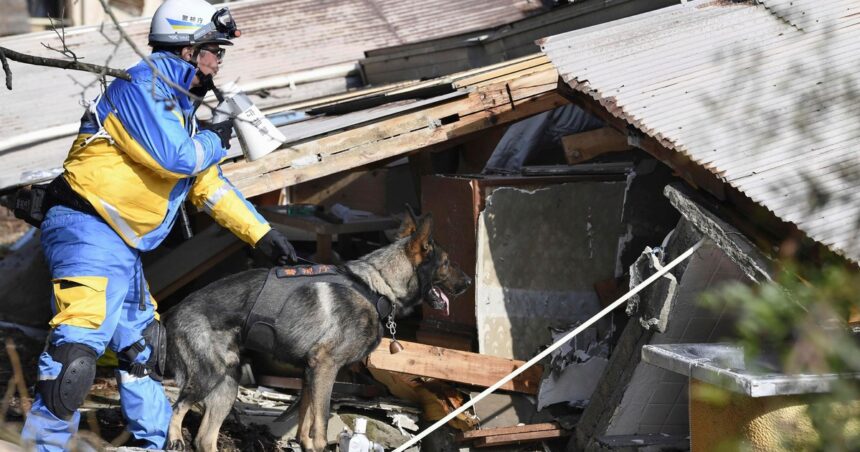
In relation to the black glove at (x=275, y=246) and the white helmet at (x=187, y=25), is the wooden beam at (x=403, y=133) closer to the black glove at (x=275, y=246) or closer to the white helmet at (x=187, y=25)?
the black glove at (x=275, y=246)

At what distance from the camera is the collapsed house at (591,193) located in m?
5.31

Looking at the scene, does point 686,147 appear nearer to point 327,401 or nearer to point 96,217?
point 327,401

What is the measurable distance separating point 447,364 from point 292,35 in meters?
6.72

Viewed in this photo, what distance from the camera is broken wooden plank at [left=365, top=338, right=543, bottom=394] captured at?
664cm

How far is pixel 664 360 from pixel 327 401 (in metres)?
2.13

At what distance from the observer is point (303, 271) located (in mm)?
5934

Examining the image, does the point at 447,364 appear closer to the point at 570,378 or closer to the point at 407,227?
the point at 570,378

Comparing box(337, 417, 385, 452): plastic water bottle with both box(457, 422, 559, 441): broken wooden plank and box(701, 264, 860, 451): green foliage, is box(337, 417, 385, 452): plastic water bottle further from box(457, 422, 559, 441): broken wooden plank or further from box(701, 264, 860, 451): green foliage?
box(701, 264, 860, 451): green foliage

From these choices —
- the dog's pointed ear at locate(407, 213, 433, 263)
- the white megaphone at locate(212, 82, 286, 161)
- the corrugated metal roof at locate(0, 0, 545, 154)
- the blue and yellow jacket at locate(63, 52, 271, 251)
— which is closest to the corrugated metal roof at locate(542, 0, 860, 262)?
the dog's pointed ear at locate(407, 213, 433, 263)

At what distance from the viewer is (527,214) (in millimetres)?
7285

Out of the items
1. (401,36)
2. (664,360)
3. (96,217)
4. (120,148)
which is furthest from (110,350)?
(401,36)

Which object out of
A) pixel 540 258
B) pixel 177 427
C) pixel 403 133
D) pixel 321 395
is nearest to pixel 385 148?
pixel 403 133

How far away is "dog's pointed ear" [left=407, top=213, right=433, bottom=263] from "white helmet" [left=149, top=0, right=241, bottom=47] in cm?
171

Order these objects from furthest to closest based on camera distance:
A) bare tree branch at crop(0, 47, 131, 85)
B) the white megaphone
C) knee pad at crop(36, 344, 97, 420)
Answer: the white megaphone → knee pad at crop(36, 344, 97, 420) → bare tree branch at crop(0, 47, 131, 85)
